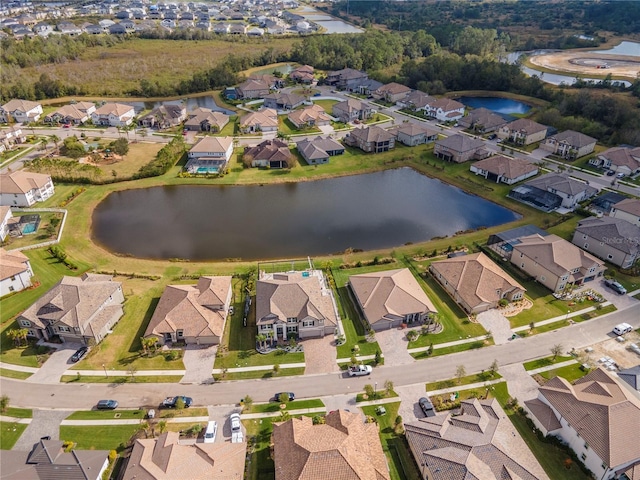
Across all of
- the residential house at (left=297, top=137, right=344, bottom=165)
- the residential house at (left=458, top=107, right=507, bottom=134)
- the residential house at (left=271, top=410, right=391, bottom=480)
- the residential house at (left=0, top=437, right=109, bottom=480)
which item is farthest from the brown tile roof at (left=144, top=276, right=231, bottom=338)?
the residential house at (left=458, top=107, right=507, bottom=134)

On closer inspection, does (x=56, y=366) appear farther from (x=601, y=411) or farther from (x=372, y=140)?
(x=372, y=140)

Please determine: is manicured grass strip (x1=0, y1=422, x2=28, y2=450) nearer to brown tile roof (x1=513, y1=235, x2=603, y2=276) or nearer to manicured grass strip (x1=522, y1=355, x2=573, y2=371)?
manicured grass strip (x1=522, y1=355, x2=573, y2=371)

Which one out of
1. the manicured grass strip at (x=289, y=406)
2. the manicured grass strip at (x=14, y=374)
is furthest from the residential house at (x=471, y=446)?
the manicured grass strip at (x=14, y=374)

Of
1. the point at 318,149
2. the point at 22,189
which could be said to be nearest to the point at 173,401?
the point at 22,189

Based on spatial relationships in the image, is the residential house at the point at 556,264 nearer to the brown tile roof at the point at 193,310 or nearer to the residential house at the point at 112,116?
the brown tile roof at the point at 193,310

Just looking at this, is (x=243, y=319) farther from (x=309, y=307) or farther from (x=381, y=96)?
(x=381, y=96)

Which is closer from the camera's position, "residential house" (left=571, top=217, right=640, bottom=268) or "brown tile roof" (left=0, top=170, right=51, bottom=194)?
"residential house" (left=571, top=217, right=640, bottom=268)
